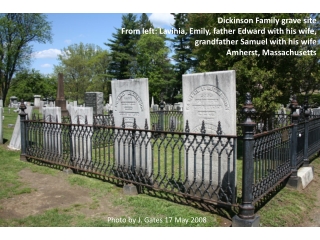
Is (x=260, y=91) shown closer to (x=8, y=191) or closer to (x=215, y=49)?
(x=215, y=49)

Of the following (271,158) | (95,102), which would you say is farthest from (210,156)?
(95,102)

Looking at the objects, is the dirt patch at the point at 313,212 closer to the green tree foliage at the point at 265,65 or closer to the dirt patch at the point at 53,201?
the green tree foliage at the point at 265,65

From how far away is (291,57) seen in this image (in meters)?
7.68

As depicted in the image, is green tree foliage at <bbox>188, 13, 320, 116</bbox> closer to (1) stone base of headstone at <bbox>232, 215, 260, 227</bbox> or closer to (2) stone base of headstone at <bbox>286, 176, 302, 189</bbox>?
(2) stone base of headstone at <bbox>286, 176, 302, 189</bbox>

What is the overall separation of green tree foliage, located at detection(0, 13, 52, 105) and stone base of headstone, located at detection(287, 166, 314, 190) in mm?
35712

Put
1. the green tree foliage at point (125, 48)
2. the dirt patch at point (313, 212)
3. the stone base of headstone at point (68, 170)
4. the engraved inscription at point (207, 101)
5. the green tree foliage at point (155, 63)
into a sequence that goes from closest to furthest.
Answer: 1. the dirt patch at point (313, 212)
2. the engraved inscription at point (207, 101)
3. the stone base of headstone at point (68, 170)
4. the green tree foliage at point (155, 63)
5. the green tree foliage at point (125, 48)

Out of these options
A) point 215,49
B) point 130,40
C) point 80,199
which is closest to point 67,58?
point 130,40

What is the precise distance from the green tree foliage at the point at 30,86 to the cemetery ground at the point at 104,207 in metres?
37.6

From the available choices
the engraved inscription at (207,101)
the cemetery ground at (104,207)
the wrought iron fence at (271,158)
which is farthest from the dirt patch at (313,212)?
the engraved inscription at (207,101)

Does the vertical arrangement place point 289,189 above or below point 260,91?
below

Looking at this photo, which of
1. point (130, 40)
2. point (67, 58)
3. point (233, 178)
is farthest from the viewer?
point (67, 58)

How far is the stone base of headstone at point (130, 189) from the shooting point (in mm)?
5188

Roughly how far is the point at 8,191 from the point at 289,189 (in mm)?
5521

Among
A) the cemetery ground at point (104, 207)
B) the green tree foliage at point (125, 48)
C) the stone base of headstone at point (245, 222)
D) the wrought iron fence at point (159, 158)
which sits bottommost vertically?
the cemetery ground at point (104, 207)
